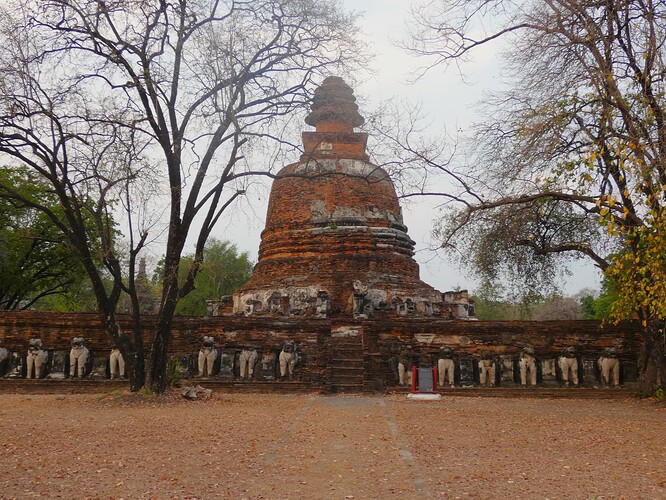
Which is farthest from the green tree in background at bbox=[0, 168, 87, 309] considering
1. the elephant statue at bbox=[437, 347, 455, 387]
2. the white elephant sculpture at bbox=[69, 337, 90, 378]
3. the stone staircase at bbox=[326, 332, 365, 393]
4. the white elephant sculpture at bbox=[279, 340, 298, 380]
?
the elephant statue at bbox=[437, 347, 455, 387]

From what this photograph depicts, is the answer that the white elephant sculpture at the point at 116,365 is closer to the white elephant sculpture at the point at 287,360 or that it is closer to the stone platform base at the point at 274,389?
the stone platform base at the point at 274,389

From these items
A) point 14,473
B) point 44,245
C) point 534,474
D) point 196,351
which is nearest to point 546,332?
point 196,351

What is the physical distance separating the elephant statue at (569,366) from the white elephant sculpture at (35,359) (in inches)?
401

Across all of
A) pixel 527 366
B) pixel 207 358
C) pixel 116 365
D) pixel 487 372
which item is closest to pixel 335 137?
pixel 207 358

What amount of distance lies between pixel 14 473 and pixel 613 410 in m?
8.41

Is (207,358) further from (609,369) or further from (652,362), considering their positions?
(652,362)

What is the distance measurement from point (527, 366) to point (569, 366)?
816 millimetres

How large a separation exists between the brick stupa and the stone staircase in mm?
1978

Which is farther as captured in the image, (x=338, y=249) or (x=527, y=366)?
(x=338, y=249)

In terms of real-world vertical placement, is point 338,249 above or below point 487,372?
above

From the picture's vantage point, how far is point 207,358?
40.9 feet

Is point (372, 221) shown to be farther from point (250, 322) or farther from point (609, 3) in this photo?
point (609, 3)

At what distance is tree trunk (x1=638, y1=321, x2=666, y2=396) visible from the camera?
10.7m

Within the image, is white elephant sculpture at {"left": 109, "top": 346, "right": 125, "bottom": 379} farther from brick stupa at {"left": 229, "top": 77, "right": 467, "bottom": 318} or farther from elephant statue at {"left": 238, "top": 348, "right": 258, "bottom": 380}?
brick stupa at {"left": 229, "top": 77, "right": 467, "bottom": 318}
